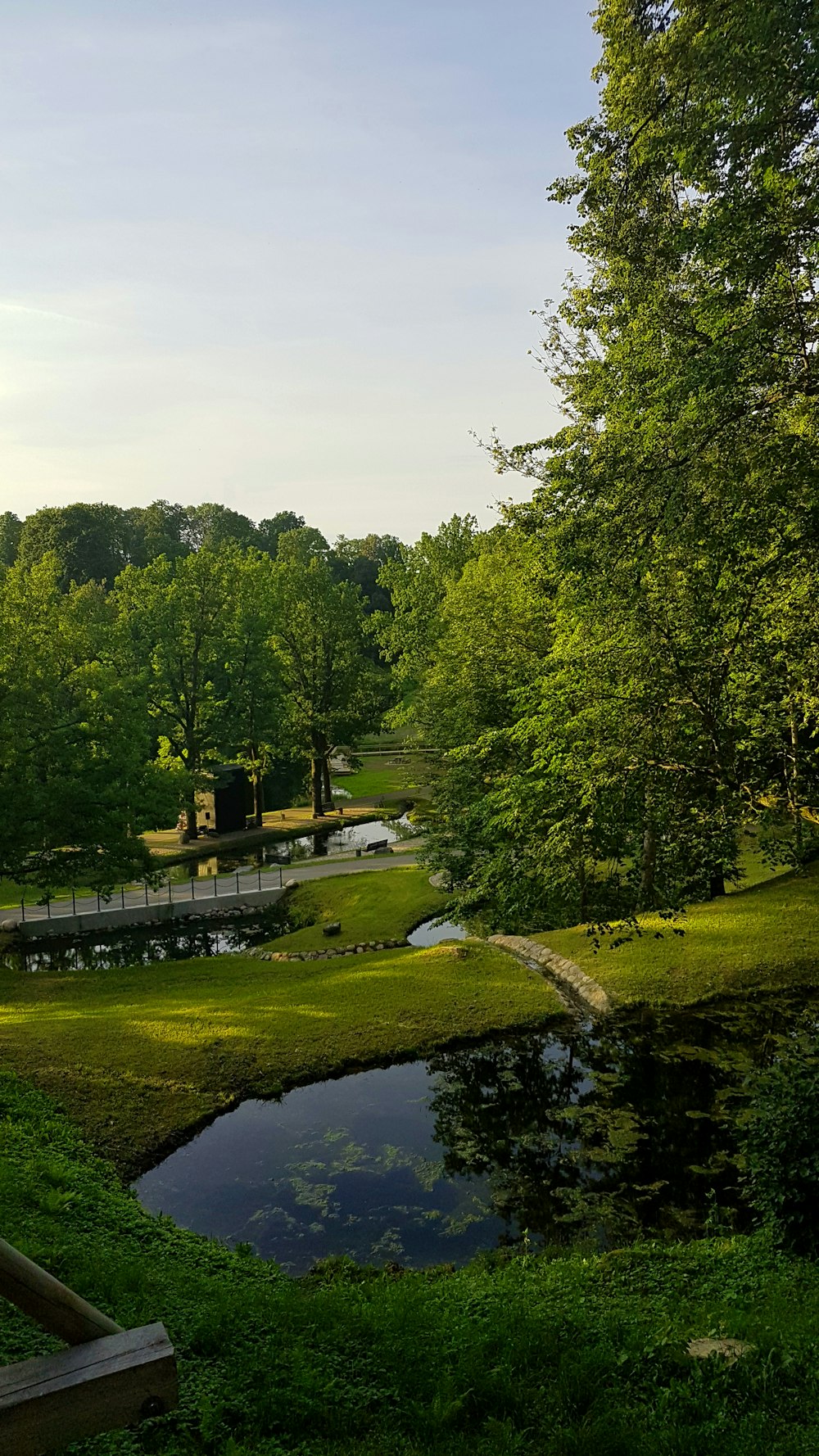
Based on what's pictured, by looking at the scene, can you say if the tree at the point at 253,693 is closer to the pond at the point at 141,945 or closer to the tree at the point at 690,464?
the pond at the point at 141,945

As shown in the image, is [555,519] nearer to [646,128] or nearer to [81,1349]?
[646,128]

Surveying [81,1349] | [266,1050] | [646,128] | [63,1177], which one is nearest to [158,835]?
[266,1050]

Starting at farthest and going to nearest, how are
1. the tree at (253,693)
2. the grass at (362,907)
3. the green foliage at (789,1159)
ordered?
the tree at (253,693), the grass at (362,907), the green foliage at (789,1159)

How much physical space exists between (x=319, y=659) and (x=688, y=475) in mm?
39274

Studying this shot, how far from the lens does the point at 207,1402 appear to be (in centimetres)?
584

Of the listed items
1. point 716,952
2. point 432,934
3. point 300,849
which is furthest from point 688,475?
point 300,849

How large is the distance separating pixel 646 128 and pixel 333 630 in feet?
130

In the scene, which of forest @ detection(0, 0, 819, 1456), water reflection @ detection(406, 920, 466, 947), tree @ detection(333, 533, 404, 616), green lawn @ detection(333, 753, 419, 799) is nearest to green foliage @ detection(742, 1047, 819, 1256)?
forest @ detection(0, 0, 819, 1456)

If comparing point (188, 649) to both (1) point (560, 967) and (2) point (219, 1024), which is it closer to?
(1) point (560, 967)

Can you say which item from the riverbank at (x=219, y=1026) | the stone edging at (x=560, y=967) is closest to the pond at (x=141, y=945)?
the riverbank at (x=219, y=1026)

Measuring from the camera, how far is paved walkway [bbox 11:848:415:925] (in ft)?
95.1

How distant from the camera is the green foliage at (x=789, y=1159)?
340 inches

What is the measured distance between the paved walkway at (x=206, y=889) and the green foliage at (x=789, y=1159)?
19905 mm

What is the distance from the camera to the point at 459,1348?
661 centimetres
